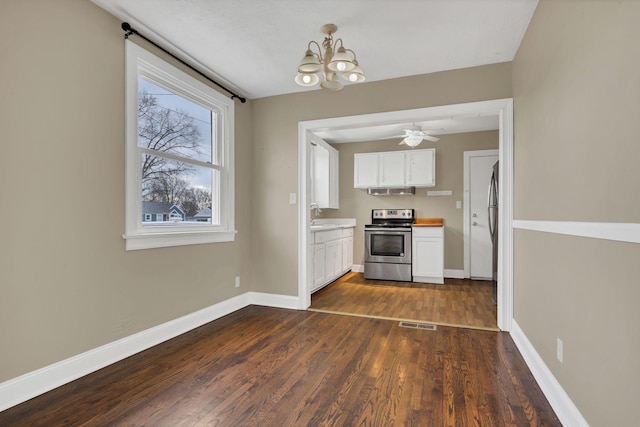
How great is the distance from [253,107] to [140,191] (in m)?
1.91

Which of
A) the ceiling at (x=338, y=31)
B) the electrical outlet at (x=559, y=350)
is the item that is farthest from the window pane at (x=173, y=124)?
the electrical outlet at (x=559, y=350)

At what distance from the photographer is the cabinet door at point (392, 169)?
18.4 ft

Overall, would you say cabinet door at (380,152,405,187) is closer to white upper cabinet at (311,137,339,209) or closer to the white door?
white upper cabinet at (311,137,339,209)

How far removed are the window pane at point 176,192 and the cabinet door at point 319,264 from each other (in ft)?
4.82

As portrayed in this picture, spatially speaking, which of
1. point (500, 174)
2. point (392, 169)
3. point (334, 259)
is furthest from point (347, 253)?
point (500, 174)

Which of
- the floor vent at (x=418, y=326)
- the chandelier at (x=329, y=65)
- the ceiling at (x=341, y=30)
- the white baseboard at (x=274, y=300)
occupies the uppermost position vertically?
the ceiling at (x=341, y=30)

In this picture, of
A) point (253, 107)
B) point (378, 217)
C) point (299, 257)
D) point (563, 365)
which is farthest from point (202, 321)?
point (378, 217)

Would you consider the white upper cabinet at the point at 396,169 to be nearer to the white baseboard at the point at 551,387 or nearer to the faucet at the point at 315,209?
the faucet at the point at 315,209

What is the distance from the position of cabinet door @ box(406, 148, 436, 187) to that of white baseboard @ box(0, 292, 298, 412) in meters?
A: 3.61

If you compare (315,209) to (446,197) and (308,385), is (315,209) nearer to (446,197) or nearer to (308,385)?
(446,197)

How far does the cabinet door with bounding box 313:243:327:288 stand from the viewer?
14.4 ft

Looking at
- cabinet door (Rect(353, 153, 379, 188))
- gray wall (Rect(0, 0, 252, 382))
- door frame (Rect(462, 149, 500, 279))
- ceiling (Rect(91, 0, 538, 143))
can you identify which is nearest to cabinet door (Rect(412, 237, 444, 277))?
door frame (Rect(462, 149, 500, 279))

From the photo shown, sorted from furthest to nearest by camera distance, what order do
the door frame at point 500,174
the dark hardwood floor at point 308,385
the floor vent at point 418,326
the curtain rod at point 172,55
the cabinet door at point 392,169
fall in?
the cabinet door at point 392,169 → the floor vent at point 418,326 → the door frame at point 500,174 → the curtain rod at point 172,55 → the dark hardwood floor at point 308,385

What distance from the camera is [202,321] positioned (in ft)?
10.4
